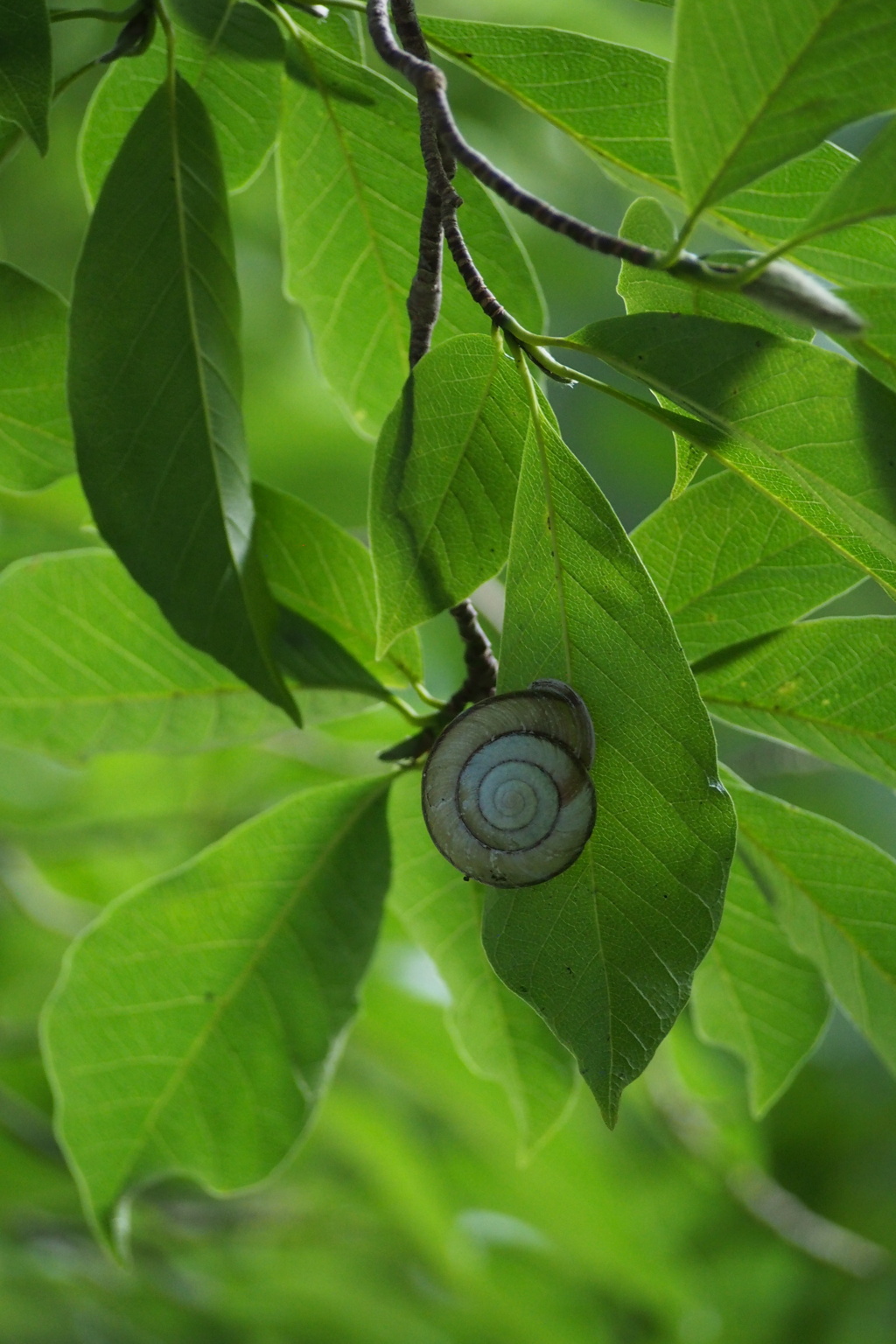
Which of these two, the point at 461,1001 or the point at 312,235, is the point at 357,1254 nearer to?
the point at 461,1001

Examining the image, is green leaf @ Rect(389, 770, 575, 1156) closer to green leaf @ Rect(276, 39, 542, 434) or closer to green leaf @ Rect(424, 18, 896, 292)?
green leaf @ Rect(276, 39, 542, 434)

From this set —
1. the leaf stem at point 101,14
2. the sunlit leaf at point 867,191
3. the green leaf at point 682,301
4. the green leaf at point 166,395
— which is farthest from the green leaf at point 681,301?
the leaf stem at point 101,14

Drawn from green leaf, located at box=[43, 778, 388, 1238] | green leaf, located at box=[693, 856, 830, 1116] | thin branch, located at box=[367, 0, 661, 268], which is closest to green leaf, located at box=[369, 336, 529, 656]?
thin branch, located at box=[367, 0, 661, 268]

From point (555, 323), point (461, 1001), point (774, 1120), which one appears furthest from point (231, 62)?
point (774, 1120)

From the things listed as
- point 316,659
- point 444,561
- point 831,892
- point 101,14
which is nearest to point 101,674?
point 316,659

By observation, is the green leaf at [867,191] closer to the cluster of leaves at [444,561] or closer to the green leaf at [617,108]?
the cluster of leaves at [444,561]

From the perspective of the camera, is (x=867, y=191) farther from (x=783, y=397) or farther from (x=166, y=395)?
(x=166, y=395)
